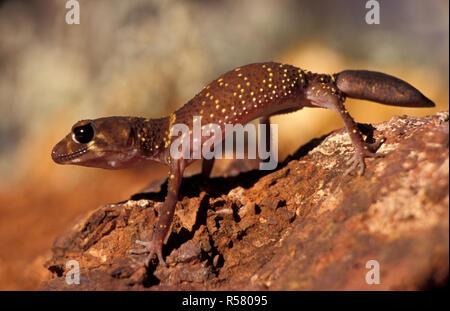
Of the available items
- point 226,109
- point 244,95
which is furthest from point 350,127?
point 226,109

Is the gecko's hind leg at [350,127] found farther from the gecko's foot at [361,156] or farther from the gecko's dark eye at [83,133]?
the gecko's dark eye at [83,133]

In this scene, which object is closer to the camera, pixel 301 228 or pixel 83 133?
pixel 301 228

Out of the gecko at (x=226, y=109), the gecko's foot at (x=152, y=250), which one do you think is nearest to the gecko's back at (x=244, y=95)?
the gecko at (x=226, y=109)

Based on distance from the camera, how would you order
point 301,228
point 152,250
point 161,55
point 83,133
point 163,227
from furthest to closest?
1. point 161,55
2. point 83,133
3. point 163,227
4. point 152,250
5. point 301,228

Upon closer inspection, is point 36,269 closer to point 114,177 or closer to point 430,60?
point 114,177

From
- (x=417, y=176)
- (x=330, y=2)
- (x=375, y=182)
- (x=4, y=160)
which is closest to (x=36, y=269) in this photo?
(x=4, y=160)

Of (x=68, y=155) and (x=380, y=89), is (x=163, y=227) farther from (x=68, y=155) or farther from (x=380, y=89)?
(x=380, y=89)

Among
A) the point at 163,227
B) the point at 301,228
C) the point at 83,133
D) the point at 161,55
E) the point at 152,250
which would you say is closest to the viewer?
the point at 301,228
